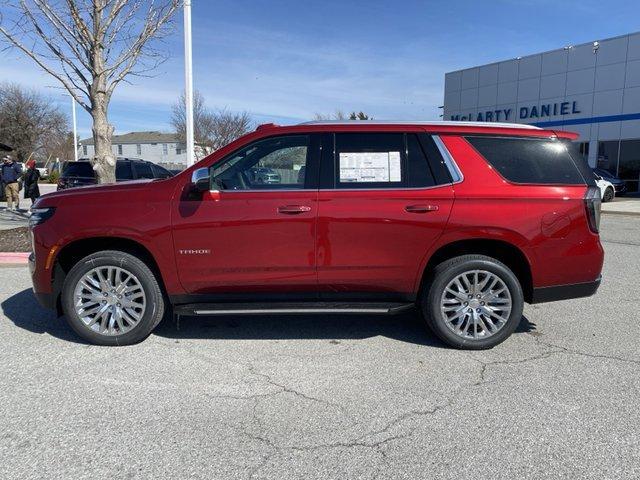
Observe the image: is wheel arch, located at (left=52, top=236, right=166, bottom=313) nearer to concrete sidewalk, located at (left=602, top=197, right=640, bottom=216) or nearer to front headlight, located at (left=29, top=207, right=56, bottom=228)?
front headlight, located at (left=29, top=207, right=56, bottom=228)

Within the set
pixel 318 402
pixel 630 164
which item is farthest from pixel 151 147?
pixel 318 402

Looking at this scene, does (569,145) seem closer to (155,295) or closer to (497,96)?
(155,295)

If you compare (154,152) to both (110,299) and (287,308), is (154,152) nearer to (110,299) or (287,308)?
(110,299)

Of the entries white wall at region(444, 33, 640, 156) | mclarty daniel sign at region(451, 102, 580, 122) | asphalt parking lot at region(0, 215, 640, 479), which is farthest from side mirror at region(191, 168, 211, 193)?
mclarty daniel sign at region(451, 102, 580, 122)

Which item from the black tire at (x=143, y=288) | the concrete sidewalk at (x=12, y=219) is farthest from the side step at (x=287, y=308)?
the concrete sidewalk at (x=12, y=219)

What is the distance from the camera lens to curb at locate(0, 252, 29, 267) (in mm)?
7719

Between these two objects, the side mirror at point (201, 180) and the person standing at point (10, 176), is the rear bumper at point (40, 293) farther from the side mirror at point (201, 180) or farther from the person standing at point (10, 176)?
the person standing at point (10, 176)

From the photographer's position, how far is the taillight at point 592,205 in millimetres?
4246


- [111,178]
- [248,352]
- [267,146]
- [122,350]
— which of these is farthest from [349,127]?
[111,178]

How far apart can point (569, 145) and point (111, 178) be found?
8.44 meters

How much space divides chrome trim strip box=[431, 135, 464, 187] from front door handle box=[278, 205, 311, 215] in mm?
1264

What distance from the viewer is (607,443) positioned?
2861 millimetres

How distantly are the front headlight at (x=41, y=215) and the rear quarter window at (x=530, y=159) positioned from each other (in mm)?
3687

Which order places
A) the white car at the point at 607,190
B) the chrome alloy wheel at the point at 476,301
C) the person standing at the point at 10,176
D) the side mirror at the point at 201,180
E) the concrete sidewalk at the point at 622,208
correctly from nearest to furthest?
1. the side mirror at the point at 201,180
2. the chrome alloy wheel at the point at 476,301
3. the person standing at the point at 10,176
4. the concrete sidewalk at the point at 622,208
5. the white car at the point at 607,190
